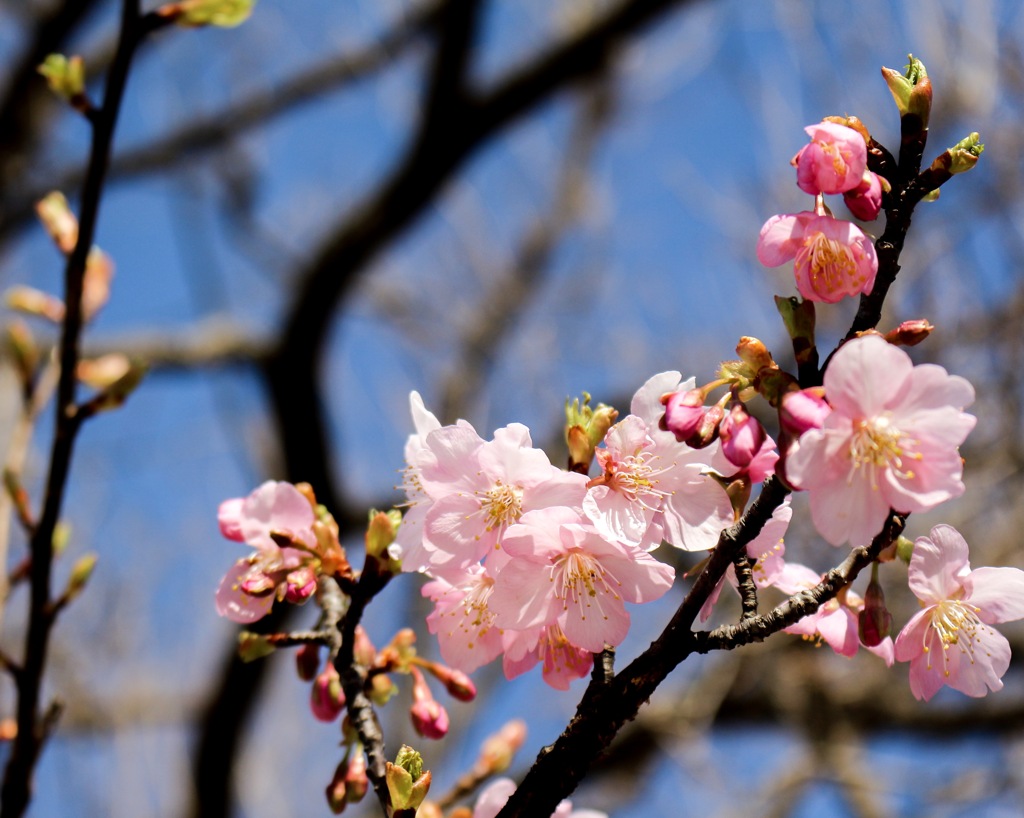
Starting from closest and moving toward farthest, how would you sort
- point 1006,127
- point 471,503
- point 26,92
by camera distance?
point 471,503 < point 1006,127 < point 26,92

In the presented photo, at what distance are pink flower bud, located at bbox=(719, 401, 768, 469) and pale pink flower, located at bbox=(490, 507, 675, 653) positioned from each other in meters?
0.12

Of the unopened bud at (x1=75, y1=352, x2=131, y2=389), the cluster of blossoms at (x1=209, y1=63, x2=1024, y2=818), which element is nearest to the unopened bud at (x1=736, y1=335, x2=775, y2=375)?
the cluster of blossoms at (x1=209, y1=63, x2=1024, y2=818)

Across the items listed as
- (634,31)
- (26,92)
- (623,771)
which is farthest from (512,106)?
(623,771)

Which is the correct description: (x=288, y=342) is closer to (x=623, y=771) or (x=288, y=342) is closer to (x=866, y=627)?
(x=623, y=771)

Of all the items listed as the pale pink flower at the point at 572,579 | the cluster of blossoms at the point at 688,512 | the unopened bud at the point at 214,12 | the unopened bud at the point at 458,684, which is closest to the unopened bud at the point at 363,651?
the cluster of blossoms at the point at 688,512

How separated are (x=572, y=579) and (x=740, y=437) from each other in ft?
0.66

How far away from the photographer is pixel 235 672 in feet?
13.9

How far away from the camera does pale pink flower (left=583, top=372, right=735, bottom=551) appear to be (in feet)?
2.57

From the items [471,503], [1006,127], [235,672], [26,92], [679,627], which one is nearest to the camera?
[679,627]

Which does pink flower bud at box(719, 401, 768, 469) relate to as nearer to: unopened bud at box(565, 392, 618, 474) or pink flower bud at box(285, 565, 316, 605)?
unopened bud at box(565, 392, 618, 474)

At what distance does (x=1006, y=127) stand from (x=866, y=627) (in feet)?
12.3

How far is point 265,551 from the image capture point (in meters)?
0.97

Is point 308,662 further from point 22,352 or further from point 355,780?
point 22,352

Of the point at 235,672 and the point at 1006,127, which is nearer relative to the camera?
the point at 1006,127
